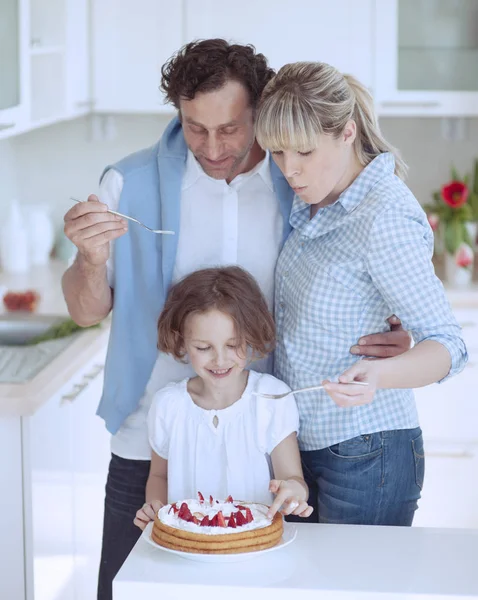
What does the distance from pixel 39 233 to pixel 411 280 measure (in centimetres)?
233

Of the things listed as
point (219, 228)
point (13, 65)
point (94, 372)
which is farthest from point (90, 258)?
point (13, 65)

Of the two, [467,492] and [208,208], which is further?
[467,492]

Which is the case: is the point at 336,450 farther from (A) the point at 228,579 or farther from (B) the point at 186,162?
(B) the point at 186,162

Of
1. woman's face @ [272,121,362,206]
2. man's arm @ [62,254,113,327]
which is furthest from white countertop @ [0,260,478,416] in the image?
woman's face @ [272,121,362,206]

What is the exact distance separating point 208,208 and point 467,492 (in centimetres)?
194

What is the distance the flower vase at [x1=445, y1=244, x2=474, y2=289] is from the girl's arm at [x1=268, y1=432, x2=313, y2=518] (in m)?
1.82

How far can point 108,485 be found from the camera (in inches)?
74.0

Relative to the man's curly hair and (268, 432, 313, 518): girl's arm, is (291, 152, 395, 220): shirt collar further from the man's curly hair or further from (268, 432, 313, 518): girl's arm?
(268, 432, 313, 518): girl's arm

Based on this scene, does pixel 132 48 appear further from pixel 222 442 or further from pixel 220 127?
pixel 222 442

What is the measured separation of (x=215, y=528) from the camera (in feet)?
4.64

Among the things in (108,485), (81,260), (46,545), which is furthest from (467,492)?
(81,260)

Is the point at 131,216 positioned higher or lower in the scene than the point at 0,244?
higher

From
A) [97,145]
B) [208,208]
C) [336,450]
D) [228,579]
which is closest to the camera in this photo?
[228,579]

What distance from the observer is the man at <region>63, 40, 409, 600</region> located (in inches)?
69.6
